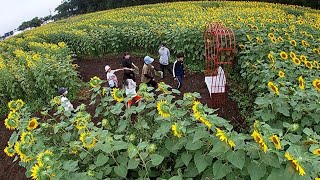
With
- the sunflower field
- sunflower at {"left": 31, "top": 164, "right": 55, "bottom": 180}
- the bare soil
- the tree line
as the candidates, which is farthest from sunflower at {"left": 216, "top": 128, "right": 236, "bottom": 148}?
the tree line

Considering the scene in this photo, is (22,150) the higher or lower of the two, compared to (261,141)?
lower

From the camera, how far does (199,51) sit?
953 centimetres

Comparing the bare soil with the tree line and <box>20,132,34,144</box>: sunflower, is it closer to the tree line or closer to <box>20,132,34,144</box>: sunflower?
<box>20,132,34,144</box>: sunflower

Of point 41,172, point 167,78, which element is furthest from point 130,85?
point 41,172

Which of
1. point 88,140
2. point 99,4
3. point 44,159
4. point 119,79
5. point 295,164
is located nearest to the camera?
point 295,164

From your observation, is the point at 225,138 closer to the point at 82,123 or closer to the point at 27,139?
the point at 82,123

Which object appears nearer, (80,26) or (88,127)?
(88,127)

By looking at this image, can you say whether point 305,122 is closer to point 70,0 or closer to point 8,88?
point 8,88

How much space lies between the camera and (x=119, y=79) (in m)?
9.34

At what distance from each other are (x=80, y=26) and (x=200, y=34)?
793 centimetres

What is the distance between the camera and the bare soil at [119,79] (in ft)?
18.5

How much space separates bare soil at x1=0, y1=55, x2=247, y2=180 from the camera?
5.64m

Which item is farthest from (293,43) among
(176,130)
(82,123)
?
(82,123)

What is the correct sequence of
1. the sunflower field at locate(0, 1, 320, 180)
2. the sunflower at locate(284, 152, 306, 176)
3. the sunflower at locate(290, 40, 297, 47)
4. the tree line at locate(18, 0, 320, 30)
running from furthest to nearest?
the tree line at locate(18, 0, 320, 30) → the sunflower at locate(290, 40, 297, 47) → the sunflower field at locate(0, 1, 320, 180) → the sunflower at locate(284, 152, 306, 176)
